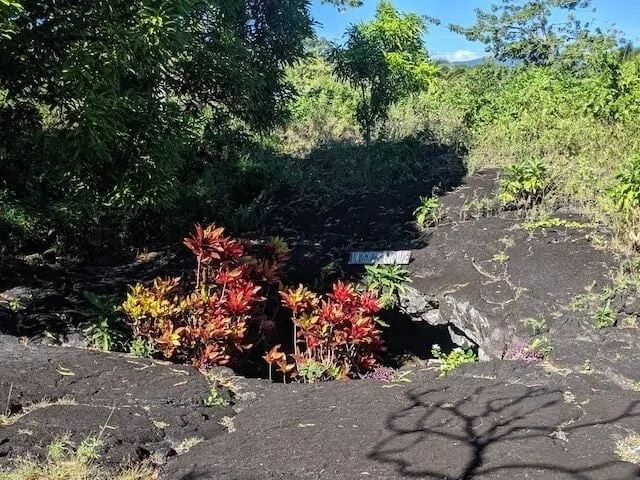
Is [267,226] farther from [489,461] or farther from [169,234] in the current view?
[489,461]

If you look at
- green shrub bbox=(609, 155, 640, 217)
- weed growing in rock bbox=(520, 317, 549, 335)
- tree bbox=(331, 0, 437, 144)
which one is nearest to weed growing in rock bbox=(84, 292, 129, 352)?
weed growing in rock bbox=(520, 317, 549, 335)

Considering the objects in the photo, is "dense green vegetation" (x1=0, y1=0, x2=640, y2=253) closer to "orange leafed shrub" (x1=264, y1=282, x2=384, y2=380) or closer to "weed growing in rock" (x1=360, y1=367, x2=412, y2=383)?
"orange leafed shrub" (x1=264, y1=282, x2=384, y2=380)

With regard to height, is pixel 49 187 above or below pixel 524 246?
above

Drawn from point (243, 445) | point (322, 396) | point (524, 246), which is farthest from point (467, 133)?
point (243, 445)

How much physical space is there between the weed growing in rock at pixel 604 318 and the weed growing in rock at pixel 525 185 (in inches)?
91.7

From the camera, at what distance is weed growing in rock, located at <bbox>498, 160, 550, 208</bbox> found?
273 inches

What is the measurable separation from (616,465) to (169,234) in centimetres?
650

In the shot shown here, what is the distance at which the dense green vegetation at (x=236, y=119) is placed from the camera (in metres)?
4.44

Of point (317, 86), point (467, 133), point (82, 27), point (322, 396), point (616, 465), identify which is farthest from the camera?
point (317, 86)

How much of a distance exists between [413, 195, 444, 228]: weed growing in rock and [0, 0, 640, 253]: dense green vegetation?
1114 mm

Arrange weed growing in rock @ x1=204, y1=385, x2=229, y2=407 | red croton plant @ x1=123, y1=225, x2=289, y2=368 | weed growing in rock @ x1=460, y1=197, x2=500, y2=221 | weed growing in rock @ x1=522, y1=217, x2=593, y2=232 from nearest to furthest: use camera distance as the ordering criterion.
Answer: weed growing in rock @ x1=204, y1=385, x2=229, y2=407, red croton plant @ x1=123, y1=225, x2=289, y2=368, weed growing in rock @ x1=522, y1=217, x2=593, y2=232, weed growing in rock @ x1=460, y1=197, x2=500, y2=221

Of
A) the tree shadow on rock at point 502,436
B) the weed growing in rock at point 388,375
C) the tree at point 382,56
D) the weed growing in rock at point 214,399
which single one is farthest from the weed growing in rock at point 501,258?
the tree at point 382,56

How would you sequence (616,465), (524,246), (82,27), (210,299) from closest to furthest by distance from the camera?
1. (616,465)
2. (82,27)
3. (210,299)
4. (524,246)

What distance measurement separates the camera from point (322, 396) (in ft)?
13.2
